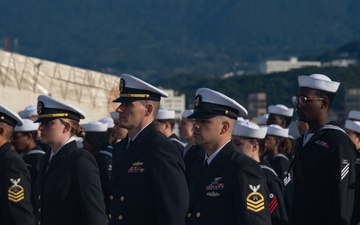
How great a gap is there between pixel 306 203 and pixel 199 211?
3.77ft

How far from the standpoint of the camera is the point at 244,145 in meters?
10.9

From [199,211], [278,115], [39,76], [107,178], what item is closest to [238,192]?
[199,211]

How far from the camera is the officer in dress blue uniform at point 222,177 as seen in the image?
8.20 metres

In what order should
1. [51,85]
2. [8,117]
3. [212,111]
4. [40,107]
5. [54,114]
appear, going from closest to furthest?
[212,111]
[54,114]
[40,107]
[8,117]
[51,85]

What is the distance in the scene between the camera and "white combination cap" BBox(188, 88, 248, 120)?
856 cm

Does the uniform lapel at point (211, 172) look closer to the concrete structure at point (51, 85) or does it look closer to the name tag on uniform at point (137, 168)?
the name tag on uniform at point (137, 168)

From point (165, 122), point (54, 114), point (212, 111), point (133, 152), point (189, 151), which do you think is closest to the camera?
point (212, 111)

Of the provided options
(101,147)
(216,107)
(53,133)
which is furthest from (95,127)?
(216,107)

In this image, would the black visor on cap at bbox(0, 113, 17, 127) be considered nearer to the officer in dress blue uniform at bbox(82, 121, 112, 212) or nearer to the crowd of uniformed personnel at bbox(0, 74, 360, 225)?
the crowd of uniformed personnel at bbox(0, 74, 360, 225)

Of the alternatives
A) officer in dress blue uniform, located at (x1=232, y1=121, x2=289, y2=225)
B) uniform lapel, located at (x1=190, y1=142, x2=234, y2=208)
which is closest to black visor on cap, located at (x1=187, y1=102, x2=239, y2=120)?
uniform lapel, located at (x1=190, y1=142, x2=234, y2=208)

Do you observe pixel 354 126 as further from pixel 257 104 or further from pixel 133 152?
pixel 257 104

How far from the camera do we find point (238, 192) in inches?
324

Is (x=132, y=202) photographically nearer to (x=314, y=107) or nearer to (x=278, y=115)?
(x=314, y=107)

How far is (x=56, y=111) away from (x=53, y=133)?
220 millimetres
